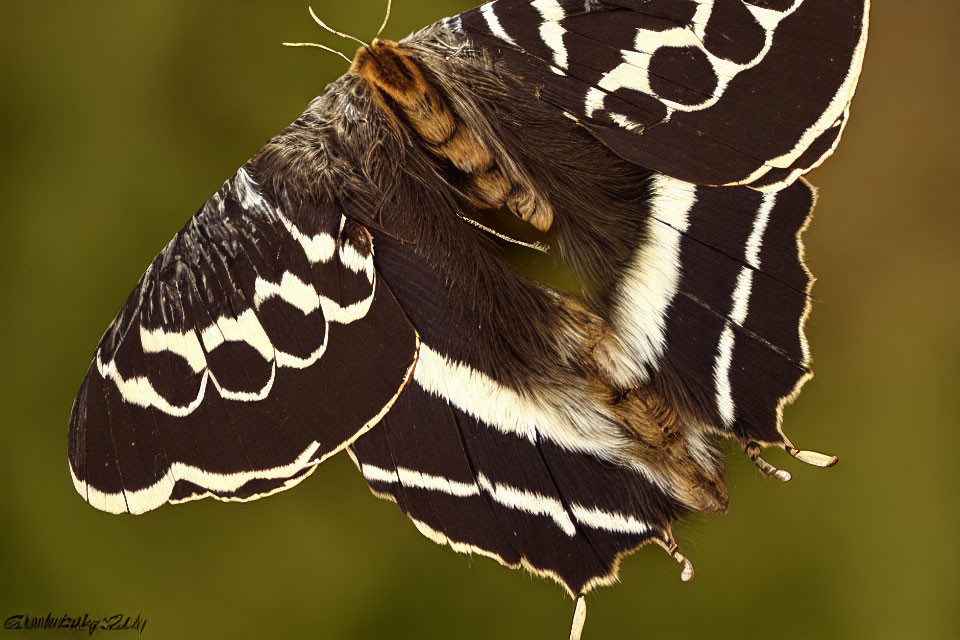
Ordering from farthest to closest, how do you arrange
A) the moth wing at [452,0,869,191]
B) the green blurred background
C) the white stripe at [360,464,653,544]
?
the green blurred background
the white stripe at [360,464,653,544]
the moth wing at [452,0,869,191]

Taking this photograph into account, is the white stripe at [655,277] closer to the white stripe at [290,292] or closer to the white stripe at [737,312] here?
the white stripe at [737,312]

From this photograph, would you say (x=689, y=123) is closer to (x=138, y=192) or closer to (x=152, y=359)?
(x=152, y=359)

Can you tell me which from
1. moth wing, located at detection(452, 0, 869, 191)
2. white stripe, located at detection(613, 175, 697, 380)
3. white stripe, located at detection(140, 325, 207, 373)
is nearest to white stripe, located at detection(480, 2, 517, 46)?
moth wing, located at detection(452, 0, 869, 191)

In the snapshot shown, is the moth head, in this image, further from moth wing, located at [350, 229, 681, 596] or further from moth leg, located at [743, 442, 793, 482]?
moth leg, located at [743, 442, 793, 482]

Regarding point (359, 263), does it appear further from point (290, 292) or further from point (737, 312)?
point (737, 312)

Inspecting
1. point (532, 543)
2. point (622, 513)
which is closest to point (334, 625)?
point (532, 543)

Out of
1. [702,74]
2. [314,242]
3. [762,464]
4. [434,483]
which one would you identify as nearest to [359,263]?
[314,242]
